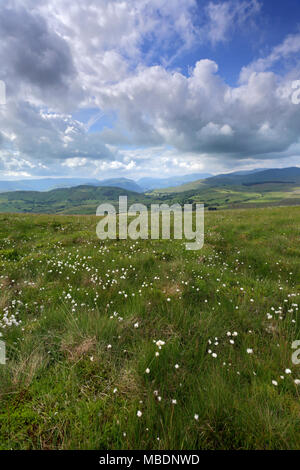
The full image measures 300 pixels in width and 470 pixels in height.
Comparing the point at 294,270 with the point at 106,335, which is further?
the point at 294,270

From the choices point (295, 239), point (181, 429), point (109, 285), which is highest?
point (295, 239)

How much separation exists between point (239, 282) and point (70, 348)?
18.4 ft

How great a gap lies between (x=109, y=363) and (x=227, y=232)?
12.3 m

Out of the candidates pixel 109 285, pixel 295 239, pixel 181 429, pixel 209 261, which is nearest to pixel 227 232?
pixel 295 239

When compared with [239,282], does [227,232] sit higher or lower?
higher

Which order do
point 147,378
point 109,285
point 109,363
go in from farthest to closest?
point 109,285, point 109,363, point 147,378

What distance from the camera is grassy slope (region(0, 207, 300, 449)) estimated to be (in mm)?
2473

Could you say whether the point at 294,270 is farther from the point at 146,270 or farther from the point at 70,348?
the point at 70,348

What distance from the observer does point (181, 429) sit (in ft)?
8.21

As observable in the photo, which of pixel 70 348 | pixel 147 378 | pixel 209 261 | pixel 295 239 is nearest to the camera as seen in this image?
pixel 147 378

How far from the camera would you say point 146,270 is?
7734 millimetres

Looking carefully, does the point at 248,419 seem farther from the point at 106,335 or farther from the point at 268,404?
the point at 106,335

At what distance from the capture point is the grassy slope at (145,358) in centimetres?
247

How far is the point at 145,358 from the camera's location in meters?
3.44
